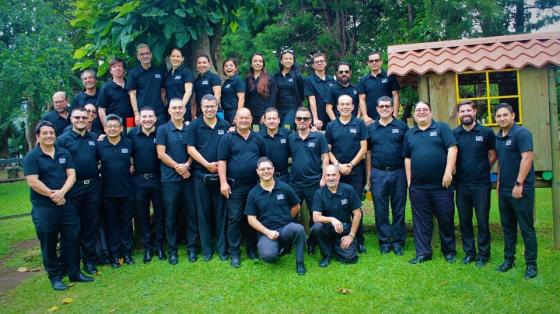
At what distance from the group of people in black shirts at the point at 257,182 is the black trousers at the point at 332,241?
17mm

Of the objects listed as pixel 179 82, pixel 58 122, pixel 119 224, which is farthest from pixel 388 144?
pixel 58 122

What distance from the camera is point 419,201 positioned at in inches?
261

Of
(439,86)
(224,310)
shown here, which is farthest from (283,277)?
(439,86)

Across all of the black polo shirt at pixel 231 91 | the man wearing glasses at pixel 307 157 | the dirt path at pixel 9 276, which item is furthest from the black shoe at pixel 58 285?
the black polo shirt at pixel 231 91

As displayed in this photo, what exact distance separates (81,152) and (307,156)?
2.94 m

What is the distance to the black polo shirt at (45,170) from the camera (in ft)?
19.5

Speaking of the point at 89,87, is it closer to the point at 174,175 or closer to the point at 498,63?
the point at 174,175

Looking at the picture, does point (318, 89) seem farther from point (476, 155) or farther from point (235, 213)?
point (476, 155)

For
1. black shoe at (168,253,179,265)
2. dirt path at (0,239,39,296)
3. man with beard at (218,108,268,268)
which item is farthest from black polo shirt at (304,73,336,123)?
dirt path at (0,239,39,296)

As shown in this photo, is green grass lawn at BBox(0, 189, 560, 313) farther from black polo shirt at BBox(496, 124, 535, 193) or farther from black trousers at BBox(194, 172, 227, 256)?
black polo shirt at BBox(496, 124, 535, 193)

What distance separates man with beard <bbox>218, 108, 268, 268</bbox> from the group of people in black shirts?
0.01 metres

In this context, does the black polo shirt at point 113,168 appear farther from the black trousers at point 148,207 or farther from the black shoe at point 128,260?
the black shoe at point 128,260

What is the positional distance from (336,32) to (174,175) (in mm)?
12176

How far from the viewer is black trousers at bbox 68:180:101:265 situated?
6602 mm
